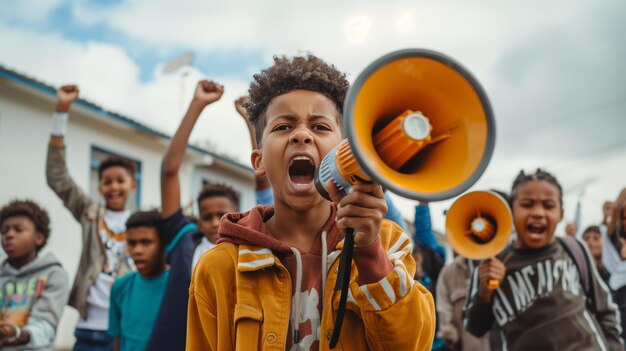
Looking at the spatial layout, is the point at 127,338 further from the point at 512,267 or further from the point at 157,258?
the point at 512,267

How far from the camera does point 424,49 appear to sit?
1.31 meters

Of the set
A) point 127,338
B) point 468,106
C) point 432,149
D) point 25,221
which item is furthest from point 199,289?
point 25,221

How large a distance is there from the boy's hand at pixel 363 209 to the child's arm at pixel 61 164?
3.70 meters

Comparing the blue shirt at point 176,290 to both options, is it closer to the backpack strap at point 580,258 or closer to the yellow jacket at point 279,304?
the yellow jacket at point 279,304

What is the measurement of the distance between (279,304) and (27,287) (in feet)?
11.0

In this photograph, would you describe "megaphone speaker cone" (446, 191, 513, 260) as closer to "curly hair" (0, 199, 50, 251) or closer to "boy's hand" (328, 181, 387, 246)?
"boy's hand" (328, 181, 387, 246)

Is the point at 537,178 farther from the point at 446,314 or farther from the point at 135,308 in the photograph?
the point at 135,308

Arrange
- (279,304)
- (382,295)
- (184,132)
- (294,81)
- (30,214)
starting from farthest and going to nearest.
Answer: (30,214)
(184,132)
(294,81)
(279,304)
(382,295)

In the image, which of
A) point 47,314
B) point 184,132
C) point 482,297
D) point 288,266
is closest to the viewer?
point 288,266

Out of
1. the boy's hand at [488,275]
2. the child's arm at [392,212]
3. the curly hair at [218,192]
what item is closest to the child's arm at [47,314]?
the curly hair at [218,192]

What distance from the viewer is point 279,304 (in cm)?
164

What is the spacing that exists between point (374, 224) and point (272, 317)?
450 mm

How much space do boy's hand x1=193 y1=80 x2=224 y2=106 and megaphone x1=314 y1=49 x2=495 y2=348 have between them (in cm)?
192

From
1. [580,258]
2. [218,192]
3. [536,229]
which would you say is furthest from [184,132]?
[580,258]
